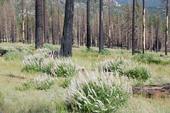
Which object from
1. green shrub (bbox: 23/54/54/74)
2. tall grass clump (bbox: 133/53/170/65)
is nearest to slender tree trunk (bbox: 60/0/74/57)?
green shrub (bbox: 23/54/54/74)

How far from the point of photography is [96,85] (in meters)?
7.83

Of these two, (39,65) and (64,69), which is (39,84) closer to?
(64,69)

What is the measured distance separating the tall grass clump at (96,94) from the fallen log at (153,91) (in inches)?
60.3

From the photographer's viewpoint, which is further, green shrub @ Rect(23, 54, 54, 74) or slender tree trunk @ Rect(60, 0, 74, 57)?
slender tree trunk @ Rect(60, 0, 74, 57)

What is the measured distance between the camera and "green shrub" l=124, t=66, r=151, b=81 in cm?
1356

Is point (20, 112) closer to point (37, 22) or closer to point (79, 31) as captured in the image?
point (37, 22)

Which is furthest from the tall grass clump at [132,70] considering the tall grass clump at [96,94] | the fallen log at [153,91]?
the tall grass clump at [96,94]

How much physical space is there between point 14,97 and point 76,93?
6.46 feet

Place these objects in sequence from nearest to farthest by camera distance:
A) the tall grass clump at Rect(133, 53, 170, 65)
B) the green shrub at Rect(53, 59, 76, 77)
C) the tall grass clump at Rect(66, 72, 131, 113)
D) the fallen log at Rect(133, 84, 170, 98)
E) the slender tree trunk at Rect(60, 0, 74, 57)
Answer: the tall grass clump at Rect(66, 72, 131, 113) < the fallen log at Rect(133, 84, 170, 98) < the green shrub at Rect(53, 59, 76, 77) < the slender tree trunk at Rect(60, 0, 74, 57) < the tall grass clump at Rect(133, 53, 170, 65)

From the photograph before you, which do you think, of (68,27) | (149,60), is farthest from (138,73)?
(149,60)

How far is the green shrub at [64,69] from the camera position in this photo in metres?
13.5

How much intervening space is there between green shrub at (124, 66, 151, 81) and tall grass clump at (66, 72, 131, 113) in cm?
551

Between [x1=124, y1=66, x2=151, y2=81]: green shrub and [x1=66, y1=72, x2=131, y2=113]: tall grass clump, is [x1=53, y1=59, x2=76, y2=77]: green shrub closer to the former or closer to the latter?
[x1=124, y1=66, x2=151, y2=81]: green shrub

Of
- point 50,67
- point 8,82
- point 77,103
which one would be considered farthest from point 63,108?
point 50,67
